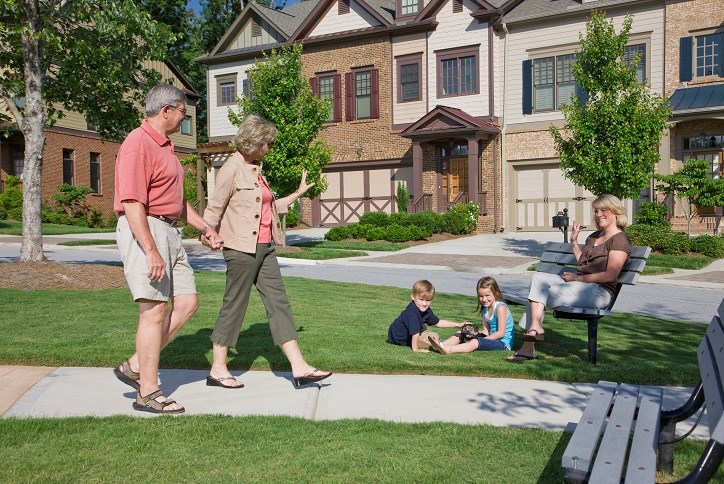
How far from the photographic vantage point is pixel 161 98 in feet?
17.4

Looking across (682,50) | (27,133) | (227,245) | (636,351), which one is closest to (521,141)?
(682,50)

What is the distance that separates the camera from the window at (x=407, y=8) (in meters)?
30.8

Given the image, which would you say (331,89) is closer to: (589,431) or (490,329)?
(490,329)

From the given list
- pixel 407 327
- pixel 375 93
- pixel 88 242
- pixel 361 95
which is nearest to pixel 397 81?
pixel 375 93

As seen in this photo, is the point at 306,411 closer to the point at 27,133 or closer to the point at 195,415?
the point at 195,415

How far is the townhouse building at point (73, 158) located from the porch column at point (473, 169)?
1312 cm

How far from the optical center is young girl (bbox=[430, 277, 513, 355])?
7453 millimetres

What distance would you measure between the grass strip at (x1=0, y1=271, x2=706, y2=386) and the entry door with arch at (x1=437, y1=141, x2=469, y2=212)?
1898 centimetres

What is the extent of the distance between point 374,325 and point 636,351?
2.87 m

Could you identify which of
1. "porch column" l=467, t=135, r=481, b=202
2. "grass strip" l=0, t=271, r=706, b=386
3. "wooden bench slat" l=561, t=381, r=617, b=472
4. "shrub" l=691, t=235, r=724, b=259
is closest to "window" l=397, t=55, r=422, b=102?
"porch column" l=467, t=135, r=481, b=202

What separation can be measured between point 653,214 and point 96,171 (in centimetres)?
2721

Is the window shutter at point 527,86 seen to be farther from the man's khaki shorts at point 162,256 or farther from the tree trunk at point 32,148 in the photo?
the man's khaki shorts at point 162,256

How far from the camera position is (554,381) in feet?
20.4

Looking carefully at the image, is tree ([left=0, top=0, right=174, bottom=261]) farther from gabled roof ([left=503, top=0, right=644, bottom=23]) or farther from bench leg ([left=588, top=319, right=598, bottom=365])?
gabled roof ([left=503, top=0, right=644, bottom=23])
